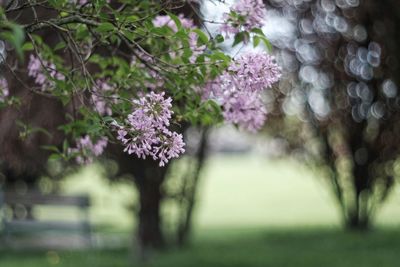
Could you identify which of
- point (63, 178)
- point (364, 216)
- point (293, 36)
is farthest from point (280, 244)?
point (63, 178)

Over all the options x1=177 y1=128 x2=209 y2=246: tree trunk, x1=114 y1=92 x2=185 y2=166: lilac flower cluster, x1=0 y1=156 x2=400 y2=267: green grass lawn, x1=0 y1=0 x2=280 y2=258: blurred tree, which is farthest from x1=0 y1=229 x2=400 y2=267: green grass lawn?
x1=114 y1=92 x2=185 y2=166: lilac flower cluster

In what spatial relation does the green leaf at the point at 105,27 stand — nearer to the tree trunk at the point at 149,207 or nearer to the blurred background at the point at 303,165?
the blurred background at the point at 303,165

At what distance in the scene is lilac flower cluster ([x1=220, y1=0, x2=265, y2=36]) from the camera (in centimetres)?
359

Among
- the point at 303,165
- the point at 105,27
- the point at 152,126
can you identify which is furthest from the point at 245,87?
the point at 303,165

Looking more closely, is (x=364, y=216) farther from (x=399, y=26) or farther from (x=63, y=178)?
Answer: (x=63, y=178)

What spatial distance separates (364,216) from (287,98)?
254 centimetres

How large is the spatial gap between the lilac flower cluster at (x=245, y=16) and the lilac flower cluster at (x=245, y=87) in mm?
234

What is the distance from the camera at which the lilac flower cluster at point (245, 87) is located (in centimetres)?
319

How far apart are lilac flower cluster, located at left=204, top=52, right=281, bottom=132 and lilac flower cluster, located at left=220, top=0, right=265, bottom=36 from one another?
23 centimetres

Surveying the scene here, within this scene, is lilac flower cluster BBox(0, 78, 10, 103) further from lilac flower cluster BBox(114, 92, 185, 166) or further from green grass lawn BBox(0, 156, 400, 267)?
green grass lawn BBox(0, 156, 400, 267)

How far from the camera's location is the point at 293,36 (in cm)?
1029

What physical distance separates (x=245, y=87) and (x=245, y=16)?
0.52 m

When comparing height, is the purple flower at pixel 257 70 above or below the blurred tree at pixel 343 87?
above

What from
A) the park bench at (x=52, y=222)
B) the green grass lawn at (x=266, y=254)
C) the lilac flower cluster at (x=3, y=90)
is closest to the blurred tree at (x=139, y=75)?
the lilac flower cluster at (x=3, y=90)
